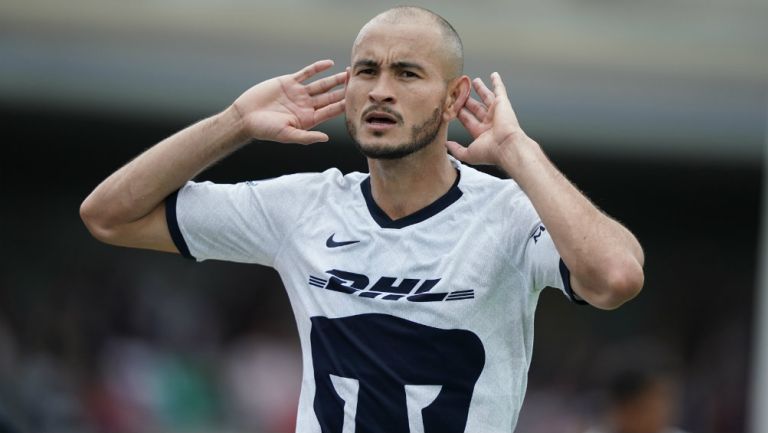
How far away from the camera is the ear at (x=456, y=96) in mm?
5359

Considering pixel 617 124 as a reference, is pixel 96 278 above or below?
below

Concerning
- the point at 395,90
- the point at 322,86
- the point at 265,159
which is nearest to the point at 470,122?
the point at 395,90

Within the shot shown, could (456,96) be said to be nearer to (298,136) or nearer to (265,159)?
(298,136)

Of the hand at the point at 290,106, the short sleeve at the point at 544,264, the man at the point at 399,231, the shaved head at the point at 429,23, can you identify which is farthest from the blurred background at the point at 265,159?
the short sleeve at the point at 544,264

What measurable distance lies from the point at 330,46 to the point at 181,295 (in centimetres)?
402

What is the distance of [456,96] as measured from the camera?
213 inches

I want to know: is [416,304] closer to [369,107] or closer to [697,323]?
[369,107]

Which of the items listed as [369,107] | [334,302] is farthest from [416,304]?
[369,107]

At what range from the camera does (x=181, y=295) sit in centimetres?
1762

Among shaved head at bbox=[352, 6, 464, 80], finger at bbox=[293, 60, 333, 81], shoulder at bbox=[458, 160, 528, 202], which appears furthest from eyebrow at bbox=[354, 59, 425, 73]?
shoulder at bbox=[458, 160, 528, 202]

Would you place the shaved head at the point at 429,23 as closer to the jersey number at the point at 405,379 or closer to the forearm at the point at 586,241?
the forearm at the point at 586,241

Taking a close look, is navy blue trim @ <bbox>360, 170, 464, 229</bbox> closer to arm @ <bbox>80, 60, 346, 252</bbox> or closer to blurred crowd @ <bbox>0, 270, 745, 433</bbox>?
arm @ <bbox>80, 60, 346, 252</bbox>

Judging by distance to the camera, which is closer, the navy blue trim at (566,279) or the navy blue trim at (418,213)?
the navy blue trim at (566,279)

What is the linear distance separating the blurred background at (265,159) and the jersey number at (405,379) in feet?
26.4
